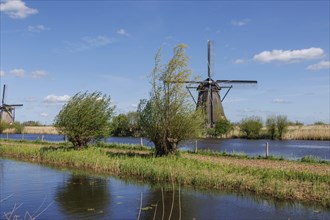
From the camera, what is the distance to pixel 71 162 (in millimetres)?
25859

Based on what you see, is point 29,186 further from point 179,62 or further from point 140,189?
point 179,62

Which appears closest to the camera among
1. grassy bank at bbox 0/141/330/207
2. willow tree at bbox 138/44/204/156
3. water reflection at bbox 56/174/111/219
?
water reflection at bbox 56/174/111/219

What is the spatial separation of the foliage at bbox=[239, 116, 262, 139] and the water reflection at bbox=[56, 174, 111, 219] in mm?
44073

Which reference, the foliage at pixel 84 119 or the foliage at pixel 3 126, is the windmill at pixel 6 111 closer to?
the foliage at pixel 3 126

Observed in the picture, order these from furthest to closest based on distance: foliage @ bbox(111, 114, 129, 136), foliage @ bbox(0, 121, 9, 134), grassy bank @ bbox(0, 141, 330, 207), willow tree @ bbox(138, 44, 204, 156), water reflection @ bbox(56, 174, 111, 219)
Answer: foliage @ bbox(0, 121, 9, 134)
foliage @ bbox(111, 114, 129, 136)
willow tree @ bbox(138, 44, 204, 156)
grassy bank @ bbox(0, 141, 330, 207)
water reflection @ bbox(56, 174, 111, 219)

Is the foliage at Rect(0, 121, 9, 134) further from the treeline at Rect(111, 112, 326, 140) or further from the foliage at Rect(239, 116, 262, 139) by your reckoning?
the foliage at Rect(239, 116, 262, 139)

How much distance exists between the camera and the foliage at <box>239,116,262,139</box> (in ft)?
201

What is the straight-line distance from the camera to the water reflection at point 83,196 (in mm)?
13328

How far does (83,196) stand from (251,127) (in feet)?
158

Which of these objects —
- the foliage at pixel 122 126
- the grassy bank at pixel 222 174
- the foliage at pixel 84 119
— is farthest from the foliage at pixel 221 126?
the grassy bank at pixel 222 174

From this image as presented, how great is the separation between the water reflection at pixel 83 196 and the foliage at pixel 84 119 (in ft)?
35.1

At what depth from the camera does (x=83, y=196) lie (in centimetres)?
1600

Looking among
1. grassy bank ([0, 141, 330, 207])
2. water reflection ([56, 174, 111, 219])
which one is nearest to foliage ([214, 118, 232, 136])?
grassy bank ([0, 141, 330, 207])

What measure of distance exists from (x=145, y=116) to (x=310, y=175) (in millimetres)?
11720
